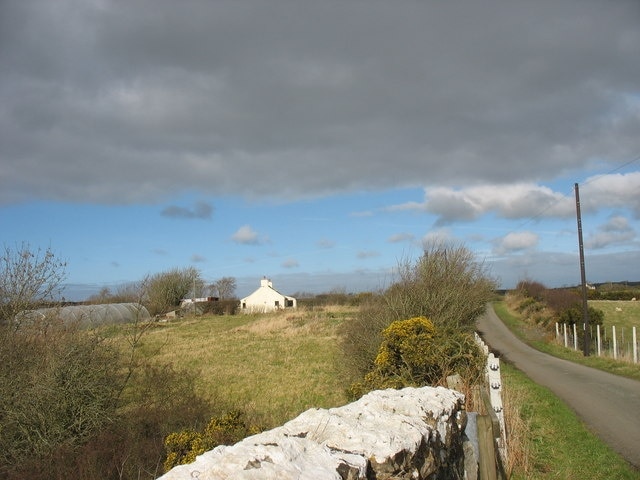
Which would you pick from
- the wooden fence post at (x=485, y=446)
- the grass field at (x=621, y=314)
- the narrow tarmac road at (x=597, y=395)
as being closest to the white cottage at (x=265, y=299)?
the grass field at (x=621, y=314)

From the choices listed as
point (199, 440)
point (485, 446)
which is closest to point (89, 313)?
point (199, 440)

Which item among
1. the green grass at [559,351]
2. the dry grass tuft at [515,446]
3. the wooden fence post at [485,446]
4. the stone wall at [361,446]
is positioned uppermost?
the stone wall at [361,446]

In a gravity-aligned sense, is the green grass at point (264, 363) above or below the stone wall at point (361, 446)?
below

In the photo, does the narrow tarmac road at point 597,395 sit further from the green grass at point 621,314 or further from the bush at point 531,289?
the bush at point 531,289

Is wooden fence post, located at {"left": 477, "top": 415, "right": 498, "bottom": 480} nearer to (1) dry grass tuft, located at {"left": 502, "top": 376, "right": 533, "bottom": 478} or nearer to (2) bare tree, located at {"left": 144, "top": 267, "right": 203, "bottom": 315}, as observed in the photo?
(1) dry grass tuft, located at {"left": 502, "top": 376, "right": 533, "bottom": 478}

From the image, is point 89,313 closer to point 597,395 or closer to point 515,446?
point 515,446

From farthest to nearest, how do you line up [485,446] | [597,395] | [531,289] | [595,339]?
1. [531,289]
2. [595,339]
3. [597,395]
4. [485,446]

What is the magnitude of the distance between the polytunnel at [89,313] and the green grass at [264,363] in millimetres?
907

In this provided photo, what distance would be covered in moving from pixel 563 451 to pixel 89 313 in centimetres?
1229

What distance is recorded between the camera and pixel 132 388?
47.6 feet

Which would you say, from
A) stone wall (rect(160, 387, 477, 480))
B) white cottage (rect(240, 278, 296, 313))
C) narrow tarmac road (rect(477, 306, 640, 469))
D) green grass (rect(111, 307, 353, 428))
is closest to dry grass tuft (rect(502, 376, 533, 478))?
narrow tarmac road (rect(477, 306, 640, 469))

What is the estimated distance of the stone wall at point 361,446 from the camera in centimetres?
244

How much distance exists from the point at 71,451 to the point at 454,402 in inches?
246

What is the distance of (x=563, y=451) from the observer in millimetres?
8445
